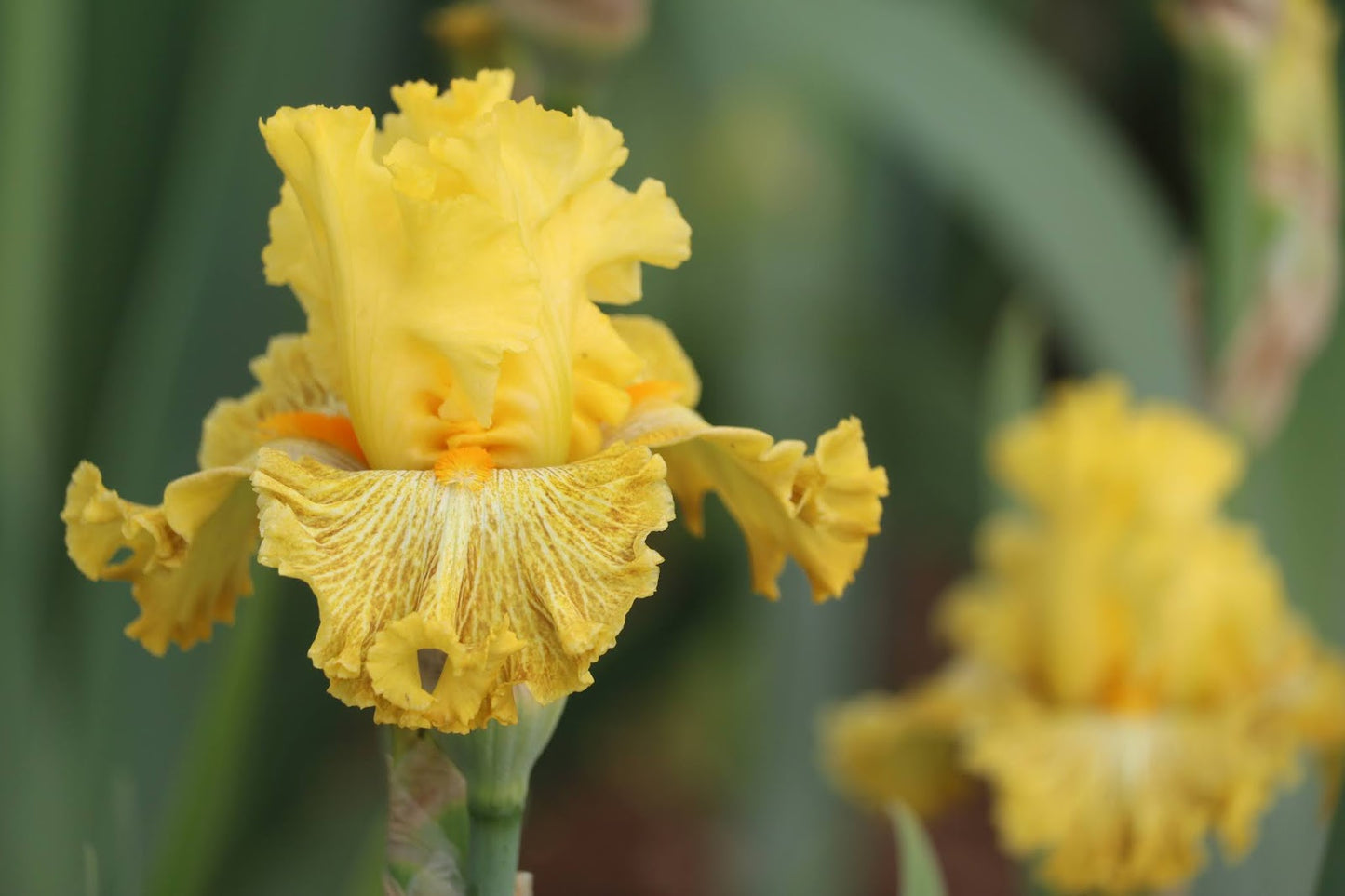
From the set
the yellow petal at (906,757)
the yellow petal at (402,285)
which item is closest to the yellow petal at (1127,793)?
the yellow petal at (906,757)

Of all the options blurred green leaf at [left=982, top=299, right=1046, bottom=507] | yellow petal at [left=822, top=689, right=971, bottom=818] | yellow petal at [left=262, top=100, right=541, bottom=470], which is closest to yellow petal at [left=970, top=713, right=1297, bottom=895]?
yellow petal at [left=822, top=689, right=971, bottom=818]

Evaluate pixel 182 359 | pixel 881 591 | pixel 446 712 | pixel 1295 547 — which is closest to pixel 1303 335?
pixel 1295 547

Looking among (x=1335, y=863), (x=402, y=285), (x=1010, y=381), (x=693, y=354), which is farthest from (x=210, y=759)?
(x=693, y=354)

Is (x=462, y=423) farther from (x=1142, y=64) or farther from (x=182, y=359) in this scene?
(x=1142, y=64)

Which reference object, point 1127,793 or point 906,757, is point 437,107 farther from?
point 906,757

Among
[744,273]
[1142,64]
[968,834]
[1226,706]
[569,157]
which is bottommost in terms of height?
[968,834]

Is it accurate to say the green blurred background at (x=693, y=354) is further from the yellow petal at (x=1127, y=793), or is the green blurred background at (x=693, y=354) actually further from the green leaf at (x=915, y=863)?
the green leaf at (x=915, y=863)
